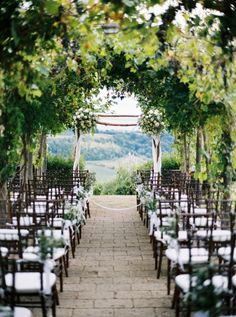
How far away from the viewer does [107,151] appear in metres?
17.9

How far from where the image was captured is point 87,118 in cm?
1281

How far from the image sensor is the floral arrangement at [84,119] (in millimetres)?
12805

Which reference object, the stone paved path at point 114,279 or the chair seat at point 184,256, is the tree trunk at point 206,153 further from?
the chair seat at point 184,256

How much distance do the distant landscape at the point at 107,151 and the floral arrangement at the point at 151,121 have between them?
12.8 feet

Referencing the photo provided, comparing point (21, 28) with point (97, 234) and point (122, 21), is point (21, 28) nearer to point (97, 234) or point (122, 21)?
point (122, 21)

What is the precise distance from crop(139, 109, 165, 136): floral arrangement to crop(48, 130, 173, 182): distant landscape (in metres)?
3.91

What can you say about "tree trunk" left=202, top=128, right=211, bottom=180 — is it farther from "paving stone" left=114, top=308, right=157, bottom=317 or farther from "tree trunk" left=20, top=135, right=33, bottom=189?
"paving stone" left=114, top=308, right=157, bottom=317

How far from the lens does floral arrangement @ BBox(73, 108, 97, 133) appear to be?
12.8 m

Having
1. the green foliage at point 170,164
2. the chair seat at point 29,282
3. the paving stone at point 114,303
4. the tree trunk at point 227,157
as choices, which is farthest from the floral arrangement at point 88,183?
the chair seat at point 29,282

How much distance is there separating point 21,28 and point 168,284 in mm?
3121

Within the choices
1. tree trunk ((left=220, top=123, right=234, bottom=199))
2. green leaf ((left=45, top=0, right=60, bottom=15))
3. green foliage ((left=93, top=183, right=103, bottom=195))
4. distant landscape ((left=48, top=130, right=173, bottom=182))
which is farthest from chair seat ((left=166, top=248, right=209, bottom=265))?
distant landscape ((left=48, top=130, right=173, bottom=182))

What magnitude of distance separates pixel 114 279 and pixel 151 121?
694cm

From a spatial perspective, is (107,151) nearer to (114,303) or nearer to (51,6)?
(114,303)

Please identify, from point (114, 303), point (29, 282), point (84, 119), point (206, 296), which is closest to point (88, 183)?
point (84, 119)
